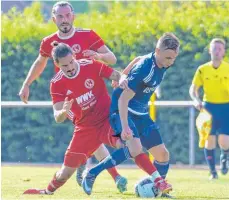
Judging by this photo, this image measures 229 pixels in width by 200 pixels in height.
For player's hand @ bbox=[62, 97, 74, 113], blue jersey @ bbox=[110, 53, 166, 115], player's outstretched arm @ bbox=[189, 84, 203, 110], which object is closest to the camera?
player's hand @ bbox=[62, 97, 74, 113]

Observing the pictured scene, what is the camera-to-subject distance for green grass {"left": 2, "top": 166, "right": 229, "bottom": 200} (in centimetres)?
1034

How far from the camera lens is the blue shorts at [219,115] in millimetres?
14586

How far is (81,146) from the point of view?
35.0ft

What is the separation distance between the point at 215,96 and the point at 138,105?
4.33 metres

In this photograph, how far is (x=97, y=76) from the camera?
1058 cm

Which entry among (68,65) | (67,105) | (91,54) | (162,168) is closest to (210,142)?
(162,168)

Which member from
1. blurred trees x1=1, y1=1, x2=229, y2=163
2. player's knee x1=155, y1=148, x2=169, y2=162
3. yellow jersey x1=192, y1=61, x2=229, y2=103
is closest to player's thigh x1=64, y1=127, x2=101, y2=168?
player's knee x1=155, y1=148, x2=169, y2=162

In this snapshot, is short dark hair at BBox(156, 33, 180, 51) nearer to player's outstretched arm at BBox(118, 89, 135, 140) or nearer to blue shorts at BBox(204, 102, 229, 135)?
player's outstretched arm at BBox(118, 89, 135, 140)

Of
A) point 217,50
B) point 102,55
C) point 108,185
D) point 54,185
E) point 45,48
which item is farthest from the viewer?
point 217,50

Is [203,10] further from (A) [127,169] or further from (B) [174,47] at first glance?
(B) [174,47]

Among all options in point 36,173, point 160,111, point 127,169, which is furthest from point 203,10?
point 36,173

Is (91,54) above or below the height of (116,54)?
above

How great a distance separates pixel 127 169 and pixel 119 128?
690cm

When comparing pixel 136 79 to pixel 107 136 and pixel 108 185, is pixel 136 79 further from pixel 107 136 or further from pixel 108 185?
pixel 108 185
